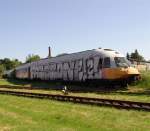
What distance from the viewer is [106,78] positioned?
92.2 ft

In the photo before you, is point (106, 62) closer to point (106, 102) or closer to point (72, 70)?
point (72, 70)

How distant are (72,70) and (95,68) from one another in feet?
15.0

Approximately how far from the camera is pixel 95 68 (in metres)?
29.3

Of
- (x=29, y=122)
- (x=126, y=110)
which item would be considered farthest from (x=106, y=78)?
(x=29, y=122)

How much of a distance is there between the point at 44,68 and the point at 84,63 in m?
11.6

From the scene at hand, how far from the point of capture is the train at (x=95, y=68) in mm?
28016

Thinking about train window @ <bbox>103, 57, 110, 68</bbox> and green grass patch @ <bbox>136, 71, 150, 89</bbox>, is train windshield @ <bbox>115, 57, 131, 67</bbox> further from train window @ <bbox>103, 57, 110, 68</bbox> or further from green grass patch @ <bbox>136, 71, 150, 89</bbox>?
green grass patch @ <bbox>136, 71, 150, 89</bbox>

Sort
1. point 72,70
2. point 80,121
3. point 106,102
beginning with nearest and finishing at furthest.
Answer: point 80,121, point 106,102, point 72,70

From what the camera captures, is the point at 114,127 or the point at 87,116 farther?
the point at 87,116

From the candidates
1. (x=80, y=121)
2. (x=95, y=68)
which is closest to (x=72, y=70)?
(x=95, y=68)

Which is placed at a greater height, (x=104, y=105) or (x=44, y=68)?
(x=44, y=68)

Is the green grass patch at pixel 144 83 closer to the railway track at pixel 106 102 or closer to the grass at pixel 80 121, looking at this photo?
the railway track at pixel 106 102

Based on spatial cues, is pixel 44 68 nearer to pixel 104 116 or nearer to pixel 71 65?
pixel 71 65

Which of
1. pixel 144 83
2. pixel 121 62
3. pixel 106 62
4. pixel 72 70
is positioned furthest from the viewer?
pixel 72 70
